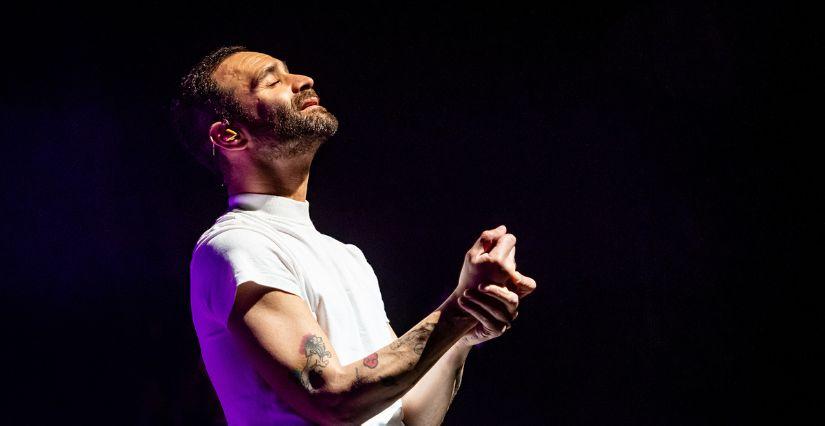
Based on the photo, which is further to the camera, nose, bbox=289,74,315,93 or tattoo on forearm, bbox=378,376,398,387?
nose, bbox=289,74,315,93

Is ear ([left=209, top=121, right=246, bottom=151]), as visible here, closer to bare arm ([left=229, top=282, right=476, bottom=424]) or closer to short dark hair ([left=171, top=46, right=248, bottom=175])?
short dark hair ([left=171, top=46, right=248, bottom=175])

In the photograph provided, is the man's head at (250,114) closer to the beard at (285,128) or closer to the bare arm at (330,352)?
the beard at (285,128)

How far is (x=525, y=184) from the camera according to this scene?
2.57 meters

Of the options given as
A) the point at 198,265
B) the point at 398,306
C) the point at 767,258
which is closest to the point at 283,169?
the point at 198,265

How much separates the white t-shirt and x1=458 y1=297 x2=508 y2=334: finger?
234 millimetres

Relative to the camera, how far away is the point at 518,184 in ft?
8.42

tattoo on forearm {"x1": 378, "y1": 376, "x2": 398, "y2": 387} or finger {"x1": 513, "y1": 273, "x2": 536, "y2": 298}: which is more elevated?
finger {"x1": 513, "y1": 273, "x2": 536, "y2": 298}

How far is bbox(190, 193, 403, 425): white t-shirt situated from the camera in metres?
0.95

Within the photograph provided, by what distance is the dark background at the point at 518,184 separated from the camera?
2.28 m

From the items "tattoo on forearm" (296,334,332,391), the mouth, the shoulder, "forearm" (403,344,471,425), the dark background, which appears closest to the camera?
A: "tattoo on forearm" (296,334,332,391)

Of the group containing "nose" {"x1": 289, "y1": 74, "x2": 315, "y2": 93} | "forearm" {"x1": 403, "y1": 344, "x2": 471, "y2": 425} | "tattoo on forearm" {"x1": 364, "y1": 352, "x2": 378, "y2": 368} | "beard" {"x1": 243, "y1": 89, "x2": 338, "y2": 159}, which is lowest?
"forearm" {"x1": 403, "y1": 344, "x2": 471, "y2": 425}

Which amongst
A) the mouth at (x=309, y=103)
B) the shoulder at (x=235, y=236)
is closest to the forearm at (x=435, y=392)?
the shoulder at (x=235, y=236)

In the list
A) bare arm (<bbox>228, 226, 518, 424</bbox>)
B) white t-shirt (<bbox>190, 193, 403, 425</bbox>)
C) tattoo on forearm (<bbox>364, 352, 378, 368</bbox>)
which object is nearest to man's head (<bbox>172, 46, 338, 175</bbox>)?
white t-shirt (<bbox>190, 193, 403, 425</bbox>)

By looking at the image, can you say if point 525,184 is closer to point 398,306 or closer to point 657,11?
point 398,306
